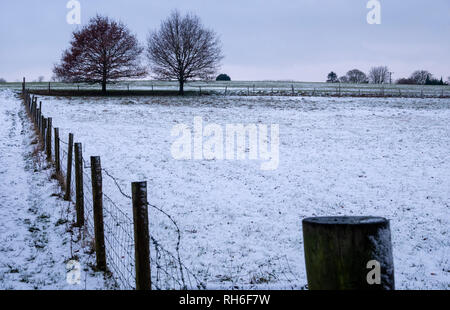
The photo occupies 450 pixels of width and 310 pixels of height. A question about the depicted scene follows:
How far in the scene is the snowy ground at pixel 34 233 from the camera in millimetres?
5246

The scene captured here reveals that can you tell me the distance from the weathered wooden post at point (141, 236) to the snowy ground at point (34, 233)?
156 cm

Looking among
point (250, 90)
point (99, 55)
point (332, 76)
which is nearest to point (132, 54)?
point (99, 55)

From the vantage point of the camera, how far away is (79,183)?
705cm

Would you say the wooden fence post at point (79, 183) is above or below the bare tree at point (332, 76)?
below

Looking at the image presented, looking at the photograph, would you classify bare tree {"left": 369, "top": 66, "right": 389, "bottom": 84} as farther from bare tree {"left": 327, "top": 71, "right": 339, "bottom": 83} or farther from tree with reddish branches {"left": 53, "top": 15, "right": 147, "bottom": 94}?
tree with reddish branches {"left": 53, "top": 15, "right": 147, "bottom": 94}

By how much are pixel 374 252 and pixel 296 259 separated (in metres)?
5.45

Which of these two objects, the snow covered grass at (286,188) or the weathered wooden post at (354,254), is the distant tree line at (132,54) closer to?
the snow covered grass at (286,188)

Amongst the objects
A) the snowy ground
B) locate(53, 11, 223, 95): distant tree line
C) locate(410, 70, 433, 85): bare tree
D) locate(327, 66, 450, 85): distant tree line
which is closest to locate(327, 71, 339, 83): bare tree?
locate(327, 66, 450, 85): distant tree line

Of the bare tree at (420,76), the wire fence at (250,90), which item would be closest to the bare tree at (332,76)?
the bare tree at (420,76)

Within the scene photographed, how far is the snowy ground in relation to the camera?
5.25 metres

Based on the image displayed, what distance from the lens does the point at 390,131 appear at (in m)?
21.2

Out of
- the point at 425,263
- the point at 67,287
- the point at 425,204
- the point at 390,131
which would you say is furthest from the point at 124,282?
the point at 390,131
